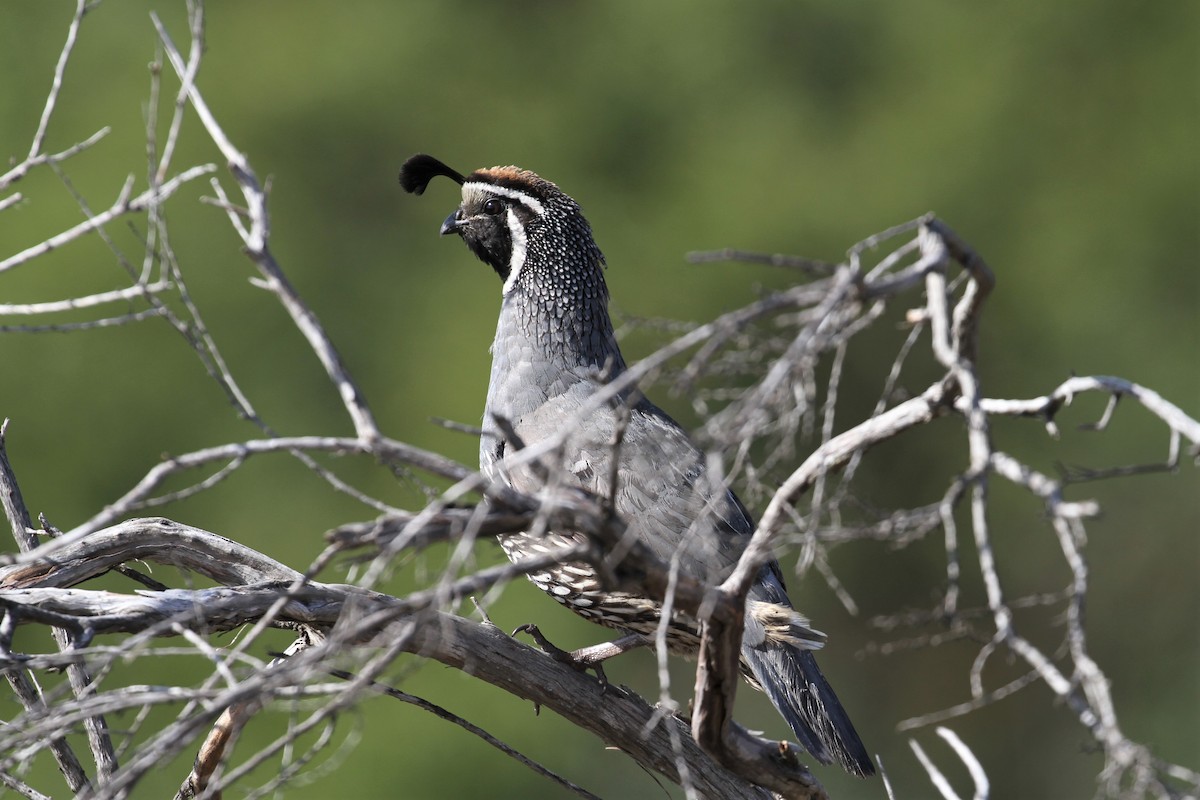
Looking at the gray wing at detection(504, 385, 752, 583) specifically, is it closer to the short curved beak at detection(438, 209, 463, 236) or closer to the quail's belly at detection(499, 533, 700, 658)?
the quail's belly at detection(499, 533, 700, 658)

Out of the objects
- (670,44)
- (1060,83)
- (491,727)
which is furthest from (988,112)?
(491,727)

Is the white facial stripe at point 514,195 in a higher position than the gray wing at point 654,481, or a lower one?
higher

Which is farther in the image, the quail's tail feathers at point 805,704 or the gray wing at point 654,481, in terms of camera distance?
the gray wing at point 654,481

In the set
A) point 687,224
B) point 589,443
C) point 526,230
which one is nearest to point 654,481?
point 589,443

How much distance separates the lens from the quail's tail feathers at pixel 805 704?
272 centimetres

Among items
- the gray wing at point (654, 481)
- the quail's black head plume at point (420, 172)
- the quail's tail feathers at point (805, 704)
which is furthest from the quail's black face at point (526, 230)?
the quail's tail feathers at point (805, 704)

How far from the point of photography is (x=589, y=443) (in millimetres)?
2225

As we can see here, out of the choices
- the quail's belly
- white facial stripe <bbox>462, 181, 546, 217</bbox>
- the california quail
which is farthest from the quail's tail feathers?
white facial stripe <bbox>462, 181, 546, 217</bbox>

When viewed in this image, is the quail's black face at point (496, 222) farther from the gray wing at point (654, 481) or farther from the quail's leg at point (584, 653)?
the quail's leg at point (584, 653)

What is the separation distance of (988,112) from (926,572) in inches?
117

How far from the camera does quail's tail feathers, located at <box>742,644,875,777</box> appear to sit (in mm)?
2723

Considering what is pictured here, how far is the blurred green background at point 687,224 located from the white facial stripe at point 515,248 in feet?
9.44

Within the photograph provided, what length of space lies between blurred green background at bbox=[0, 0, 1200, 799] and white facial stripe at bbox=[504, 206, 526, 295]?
288 centimetres

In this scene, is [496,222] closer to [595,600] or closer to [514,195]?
[514,195]
